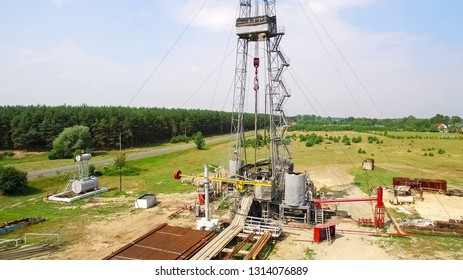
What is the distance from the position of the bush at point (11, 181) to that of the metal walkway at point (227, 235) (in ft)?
75.6

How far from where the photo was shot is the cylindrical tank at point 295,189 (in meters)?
22.7

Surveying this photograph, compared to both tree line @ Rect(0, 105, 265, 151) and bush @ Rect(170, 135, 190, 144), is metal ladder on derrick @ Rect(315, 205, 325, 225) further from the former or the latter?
bush @ Rect(170, 135, 190, 144)

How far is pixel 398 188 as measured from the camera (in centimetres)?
3081

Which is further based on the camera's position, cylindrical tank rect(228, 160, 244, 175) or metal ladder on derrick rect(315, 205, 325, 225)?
cylindrical tank rect(228, 160, 244, 175)

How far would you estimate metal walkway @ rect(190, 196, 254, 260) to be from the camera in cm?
1633

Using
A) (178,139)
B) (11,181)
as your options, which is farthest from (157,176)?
(178,139)

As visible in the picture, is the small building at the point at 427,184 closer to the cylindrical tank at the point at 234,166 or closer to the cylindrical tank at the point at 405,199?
the cylindrical tank at the point at 405,199

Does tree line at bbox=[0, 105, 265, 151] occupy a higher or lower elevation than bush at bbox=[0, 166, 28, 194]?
higher

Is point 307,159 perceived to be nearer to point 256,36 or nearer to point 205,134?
point 256,36

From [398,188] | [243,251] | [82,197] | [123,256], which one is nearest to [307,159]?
[398,188]

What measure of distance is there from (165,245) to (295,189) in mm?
9894

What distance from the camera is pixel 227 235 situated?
63.4ft

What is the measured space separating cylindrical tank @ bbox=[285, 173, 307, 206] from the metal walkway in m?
2.67

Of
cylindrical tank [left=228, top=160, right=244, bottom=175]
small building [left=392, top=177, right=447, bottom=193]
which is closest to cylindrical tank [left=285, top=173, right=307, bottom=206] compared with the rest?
cylindrical tank [left=228, top=160, right=244, bottom=175]
